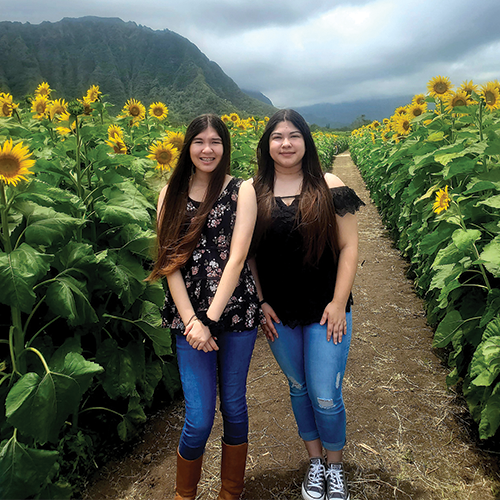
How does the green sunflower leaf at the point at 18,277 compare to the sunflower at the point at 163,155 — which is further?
the sunflower at the point at 163,155

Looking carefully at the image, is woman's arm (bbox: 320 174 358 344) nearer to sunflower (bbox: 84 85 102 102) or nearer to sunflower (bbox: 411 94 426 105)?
sunflower (bbox: 84 85 102 102)

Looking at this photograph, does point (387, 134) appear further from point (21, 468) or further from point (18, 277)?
point (21, 468)

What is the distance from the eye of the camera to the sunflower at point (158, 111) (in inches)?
210

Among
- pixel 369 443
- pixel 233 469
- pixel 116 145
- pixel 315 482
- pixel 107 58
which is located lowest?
pixel 369 443

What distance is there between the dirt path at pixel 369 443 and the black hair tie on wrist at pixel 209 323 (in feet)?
3.45

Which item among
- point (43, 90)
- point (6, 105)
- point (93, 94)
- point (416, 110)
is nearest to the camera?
point (6, 105)

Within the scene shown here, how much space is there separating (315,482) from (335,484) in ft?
0.32

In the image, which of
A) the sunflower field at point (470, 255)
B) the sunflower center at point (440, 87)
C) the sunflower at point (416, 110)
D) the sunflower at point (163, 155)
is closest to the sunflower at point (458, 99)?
the sunflower field at point (470, 255)

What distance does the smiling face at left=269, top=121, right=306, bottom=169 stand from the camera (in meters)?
1.88

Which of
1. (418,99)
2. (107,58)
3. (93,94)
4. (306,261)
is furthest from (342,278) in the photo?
(107,58)

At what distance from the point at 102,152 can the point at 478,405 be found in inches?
102

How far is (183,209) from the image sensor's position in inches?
71.5

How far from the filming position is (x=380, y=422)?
2.77 metres

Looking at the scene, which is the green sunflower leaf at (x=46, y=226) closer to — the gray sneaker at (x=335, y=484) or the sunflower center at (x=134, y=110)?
the gray sneaker at (x=335, y=484)
